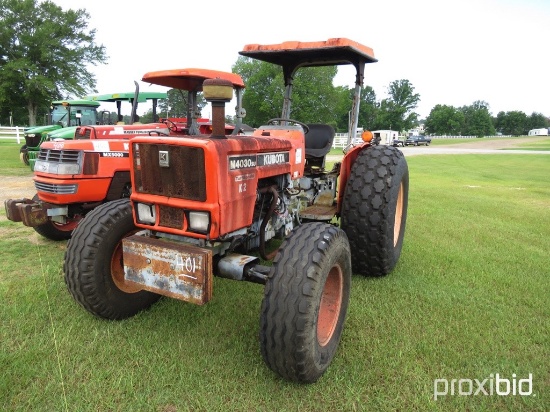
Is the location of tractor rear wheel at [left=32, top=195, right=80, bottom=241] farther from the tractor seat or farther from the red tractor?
the tractor seat

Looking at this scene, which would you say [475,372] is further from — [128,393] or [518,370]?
[128,393]

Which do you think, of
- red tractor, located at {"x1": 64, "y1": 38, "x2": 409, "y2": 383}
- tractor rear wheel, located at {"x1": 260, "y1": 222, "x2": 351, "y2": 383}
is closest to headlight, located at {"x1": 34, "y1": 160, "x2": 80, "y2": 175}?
red tractor, located at {"x1": 64, "y1": 38, "x2": 409, "y2": 383}

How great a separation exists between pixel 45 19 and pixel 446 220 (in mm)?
35933

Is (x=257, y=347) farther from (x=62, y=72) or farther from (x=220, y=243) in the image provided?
(x=62, y=72)

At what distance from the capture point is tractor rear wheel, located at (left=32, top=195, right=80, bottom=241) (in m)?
5.01

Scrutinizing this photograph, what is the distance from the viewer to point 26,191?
856 cm

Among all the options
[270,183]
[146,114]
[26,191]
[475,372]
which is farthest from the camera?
[146,114]

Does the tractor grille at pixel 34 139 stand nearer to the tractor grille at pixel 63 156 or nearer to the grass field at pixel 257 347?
the tractor grille at pixel 63 156

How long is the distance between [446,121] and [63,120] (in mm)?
97806

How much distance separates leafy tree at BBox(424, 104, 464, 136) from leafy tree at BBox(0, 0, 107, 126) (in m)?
85.4

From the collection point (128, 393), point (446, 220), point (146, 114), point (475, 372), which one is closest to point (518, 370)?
point (475, 372)

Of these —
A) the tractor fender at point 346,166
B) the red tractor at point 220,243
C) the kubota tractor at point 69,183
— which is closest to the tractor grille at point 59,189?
the kubota tractor at point 69,183

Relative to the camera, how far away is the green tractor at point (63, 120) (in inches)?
516

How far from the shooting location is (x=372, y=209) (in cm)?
369
